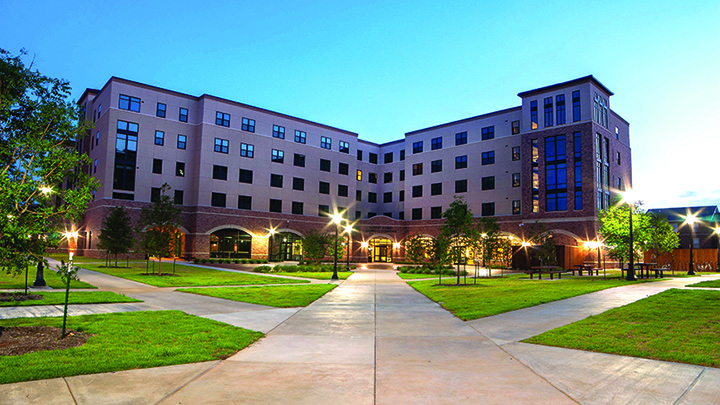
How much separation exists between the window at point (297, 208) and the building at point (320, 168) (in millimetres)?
139

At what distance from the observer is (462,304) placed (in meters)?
14.7

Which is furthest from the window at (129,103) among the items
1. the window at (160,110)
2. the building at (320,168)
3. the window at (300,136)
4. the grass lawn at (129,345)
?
the grass lawn at (129,345)

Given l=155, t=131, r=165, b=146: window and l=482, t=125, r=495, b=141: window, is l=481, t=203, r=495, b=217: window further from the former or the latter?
l=155, t=131, r=165, b=146: window

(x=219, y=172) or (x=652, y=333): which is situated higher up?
(x=219, y=172)

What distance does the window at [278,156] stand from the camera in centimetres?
5572

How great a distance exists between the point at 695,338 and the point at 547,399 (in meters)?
5.46

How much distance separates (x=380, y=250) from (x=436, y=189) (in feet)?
38.3

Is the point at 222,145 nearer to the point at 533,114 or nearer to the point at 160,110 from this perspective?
the point at 160,110

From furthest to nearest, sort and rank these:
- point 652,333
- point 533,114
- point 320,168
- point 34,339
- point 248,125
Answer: point 320,168, point 248,125, point 533,114, point 652,333, point 34,339

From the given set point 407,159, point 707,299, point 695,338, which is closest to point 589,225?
point 407,159

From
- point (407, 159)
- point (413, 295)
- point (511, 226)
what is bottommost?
point (413, 295)

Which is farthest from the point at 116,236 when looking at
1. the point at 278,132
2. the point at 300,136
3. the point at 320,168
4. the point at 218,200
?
the point at 320,168

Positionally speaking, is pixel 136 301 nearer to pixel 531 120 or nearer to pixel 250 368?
pixel 250 368

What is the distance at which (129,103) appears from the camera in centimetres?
4700
